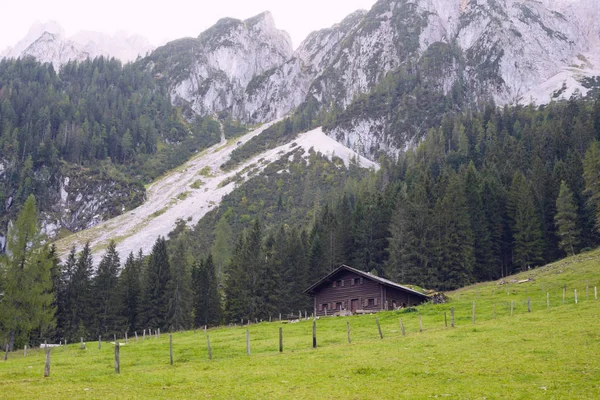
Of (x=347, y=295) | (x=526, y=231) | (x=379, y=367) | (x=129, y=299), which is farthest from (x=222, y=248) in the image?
(x=379, y=367)

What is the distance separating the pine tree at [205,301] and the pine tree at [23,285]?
2760cm

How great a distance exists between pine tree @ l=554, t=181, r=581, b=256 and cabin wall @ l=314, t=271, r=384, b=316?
36.2 m

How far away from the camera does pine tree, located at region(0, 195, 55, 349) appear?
186 ft

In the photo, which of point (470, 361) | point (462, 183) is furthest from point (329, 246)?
point (470, 361)

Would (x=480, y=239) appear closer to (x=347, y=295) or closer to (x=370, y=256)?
(x=370, y=256)

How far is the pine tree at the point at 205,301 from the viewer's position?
84562 mm

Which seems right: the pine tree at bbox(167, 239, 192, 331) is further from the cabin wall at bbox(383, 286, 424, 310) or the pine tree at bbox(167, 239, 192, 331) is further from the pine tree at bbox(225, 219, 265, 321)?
the cabin wall at bbox(383, 286, 424, 310)

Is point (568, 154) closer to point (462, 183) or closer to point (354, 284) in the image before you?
point (462, 183)

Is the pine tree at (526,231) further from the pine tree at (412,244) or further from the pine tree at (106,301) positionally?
the pine tree at (106,301)

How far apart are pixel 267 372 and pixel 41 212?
20199 centimetres

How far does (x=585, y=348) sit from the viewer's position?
24.8 meters

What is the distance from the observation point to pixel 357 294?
6531 centimetres

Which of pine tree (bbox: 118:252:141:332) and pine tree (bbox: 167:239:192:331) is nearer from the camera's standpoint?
pine tree (bbox: 167:239:192:331)

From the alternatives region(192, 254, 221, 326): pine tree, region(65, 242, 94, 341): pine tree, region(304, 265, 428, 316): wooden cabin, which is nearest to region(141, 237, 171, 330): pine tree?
region(192, 254, 221, 326): pine tree
